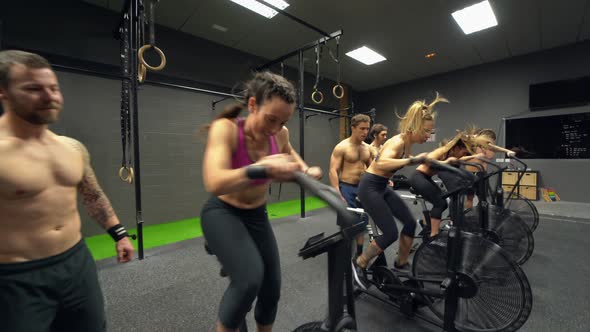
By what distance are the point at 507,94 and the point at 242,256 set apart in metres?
7.62

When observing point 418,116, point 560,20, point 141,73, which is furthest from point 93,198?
point 560,20

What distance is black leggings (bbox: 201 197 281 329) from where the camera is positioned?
95 centimetres

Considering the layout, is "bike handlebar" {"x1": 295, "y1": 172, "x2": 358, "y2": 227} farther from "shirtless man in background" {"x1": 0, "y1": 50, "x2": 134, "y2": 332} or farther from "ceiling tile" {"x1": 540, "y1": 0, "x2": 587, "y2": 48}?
"ceiling tile" {"x1": 540, "y1": 0, "x2": 587, "y2": 48}

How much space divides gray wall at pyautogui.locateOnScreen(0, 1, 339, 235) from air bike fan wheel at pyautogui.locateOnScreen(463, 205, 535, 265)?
12.8 ft

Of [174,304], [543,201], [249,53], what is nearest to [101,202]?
[174,304]

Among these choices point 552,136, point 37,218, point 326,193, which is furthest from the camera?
point 552,136

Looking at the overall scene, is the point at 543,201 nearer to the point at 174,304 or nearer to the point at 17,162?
the point at 174,304

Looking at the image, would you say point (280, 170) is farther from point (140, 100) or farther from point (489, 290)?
point (140, 100)

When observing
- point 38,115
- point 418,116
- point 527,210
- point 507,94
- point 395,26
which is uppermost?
point 395,26

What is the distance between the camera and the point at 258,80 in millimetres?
1080

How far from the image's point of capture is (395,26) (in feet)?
14.8

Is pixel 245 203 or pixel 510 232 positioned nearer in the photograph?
pixel 245 203

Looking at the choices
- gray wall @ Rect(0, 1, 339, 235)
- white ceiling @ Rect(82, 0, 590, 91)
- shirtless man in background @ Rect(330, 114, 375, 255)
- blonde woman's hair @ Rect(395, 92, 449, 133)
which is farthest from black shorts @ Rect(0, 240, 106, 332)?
white ceiling @ Rect(82, 0, 590, 91)

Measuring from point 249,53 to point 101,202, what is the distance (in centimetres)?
505
